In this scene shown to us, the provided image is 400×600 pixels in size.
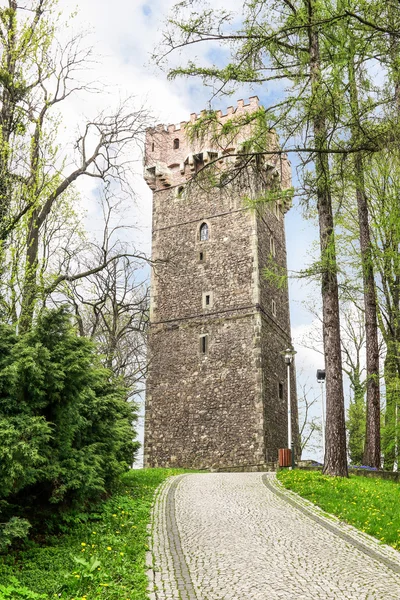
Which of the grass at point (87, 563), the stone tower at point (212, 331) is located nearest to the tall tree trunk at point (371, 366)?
the stone tower at point (212, 331)

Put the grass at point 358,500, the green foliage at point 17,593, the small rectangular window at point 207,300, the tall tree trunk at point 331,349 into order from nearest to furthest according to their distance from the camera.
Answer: the green foliage at point 17,593, the grass at point 358,500, the tall tree trunk at point 331,349, the small rectangular window at point 207,300

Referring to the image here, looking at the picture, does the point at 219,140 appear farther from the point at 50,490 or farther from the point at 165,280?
the point at 165,280

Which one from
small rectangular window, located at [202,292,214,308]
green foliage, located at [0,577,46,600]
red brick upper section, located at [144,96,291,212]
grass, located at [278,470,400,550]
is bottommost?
green foliage, located at [0,577,46,600]

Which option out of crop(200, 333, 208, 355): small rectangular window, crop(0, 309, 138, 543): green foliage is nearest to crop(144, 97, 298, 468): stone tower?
crop(200, 333, 208, 355): small rectangular window

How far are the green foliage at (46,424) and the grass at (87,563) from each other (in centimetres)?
40

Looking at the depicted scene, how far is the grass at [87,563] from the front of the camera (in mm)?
5297

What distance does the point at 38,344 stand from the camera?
6.82 meters

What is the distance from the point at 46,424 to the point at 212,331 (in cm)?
1555

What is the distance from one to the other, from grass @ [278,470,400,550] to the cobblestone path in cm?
20

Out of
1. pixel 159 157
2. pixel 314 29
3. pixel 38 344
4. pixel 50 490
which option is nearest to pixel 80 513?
pixel 50 490

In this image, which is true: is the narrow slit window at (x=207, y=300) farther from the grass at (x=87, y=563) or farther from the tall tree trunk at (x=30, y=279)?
the grass at (x=87, y=563)

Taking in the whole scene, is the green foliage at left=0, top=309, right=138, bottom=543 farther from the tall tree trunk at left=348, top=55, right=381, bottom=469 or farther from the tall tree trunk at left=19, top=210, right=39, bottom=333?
the tall tree trunk at left=348, top=55, right=381, bottom=469

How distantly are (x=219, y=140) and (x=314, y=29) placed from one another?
2108mm

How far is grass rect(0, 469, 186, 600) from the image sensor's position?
17.4 feet
